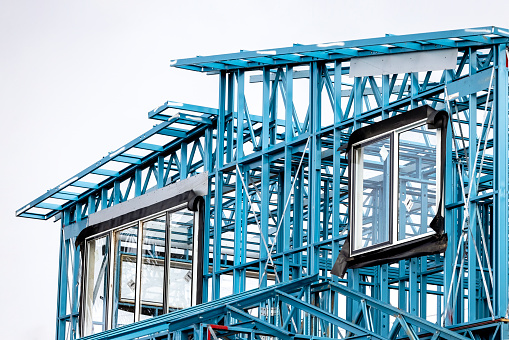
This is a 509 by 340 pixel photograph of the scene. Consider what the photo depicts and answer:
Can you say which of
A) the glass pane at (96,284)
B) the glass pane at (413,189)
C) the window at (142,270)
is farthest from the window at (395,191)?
the glass pane at (96,284)

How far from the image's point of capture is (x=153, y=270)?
31156 mm

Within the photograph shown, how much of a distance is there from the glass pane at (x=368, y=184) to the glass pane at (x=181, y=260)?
5649 millimetres

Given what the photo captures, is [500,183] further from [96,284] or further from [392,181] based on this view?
[96,284]

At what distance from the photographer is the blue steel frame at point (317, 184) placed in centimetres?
2234

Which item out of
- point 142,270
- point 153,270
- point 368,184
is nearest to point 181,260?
point 153,270

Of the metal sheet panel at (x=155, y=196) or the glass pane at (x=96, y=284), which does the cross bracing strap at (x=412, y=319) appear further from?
Answer: the glass pane at (x=96, y=284)

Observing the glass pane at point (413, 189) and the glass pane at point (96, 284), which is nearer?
the glass pane at point (413, 189)

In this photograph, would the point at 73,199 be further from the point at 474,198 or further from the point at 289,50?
the point at 474,198

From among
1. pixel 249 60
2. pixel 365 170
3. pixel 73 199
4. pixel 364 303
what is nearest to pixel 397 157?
pixel 365 170

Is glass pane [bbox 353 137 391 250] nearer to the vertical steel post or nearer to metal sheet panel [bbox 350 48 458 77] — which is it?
metal sheet panel [bbox 350 48 458 77]

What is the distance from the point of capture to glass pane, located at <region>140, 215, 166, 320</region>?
30781 mm

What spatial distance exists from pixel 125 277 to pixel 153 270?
1.49 meters

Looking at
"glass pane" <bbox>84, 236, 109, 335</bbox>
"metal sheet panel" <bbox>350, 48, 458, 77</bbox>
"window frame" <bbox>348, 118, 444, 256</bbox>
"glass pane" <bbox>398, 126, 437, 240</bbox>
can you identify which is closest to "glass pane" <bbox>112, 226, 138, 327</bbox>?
"glass pane" <bbox>84, 236, 109, 335</bbox>

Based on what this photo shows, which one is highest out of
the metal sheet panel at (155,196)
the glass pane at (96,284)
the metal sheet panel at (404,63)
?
the metal sheet panel at (404,63)
